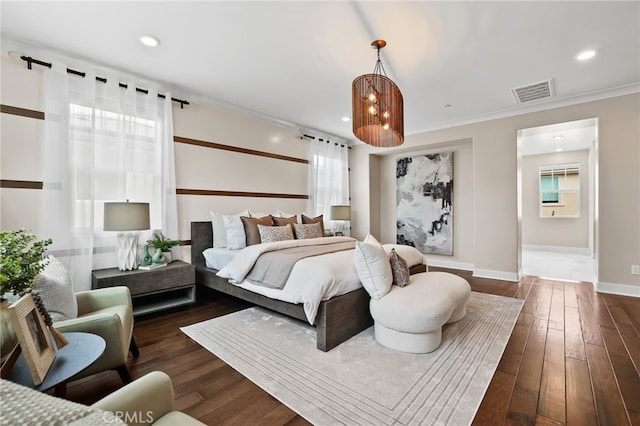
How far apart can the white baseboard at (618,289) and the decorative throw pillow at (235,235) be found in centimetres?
497

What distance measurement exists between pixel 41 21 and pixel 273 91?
7.52ft

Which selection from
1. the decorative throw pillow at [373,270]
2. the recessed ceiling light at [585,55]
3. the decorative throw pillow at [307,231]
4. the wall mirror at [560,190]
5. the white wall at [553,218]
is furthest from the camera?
the wall mirror at [560,190]

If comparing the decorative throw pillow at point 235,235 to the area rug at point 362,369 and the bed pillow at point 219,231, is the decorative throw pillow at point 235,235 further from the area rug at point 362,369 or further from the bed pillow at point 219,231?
the area rug at point 362,369

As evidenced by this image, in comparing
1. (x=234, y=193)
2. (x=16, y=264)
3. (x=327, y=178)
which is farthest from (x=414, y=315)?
(x=327, y=178)

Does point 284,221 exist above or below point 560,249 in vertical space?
above

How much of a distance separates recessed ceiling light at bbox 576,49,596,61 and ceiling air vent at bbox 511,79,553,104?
49 centimetres

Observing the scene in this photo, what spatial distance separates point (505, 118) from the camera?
4691mm

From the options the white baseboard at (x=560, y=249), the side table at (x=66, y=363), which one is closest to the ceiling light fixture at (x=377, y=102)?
the side table at (x=66, y=363)

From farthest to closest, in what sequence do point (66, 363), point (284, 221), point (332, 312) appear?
point (284, 221) → point (332, 312) → point (66, 363)

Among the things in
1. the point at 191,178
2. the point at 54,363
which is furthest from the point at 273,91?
the point at 54,363

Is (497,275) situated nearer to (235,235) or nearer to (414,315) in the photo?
(414,315)

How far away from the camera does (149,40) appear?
2719 millimetres

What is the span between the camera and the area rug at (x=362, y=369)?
5.31 ft

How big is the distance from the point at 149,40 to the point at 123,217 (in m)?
1.74
